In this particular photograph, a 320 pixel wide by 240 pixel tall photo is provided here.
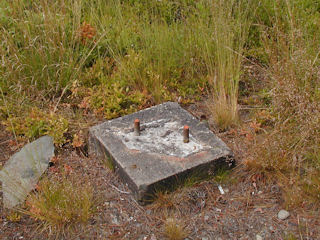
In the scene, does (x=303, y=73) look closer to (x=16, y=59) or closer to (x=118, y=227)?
(x=118, y=227)

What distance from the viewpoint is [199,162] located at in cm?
289

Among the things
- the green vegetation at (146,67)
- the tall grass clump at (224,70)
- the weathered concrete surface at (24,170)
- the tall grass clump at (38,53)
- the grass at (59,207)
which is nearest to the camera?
the grass at (59,207)

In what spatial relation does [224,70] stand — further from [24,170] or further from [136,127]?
[24,170]

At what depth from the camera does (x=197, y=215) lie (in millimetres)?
2783

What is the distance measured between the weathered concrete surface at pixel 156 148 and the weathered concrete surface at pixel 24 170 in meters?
0.38

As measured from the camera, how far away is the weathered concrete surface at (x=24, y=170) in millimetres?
2854

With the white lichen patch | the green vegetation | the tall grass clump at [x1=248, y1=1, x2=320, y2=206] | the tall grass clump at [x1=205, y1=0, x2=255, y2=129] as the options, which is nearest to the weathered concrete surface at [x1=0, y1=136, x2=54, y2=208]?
the green vegetation

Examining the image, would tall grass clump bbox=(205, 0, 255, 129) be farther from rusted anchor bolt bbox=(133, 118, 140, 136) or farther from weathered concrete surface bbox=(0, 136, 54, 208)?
weathered concrete surface bbox=(0, 136, 54, 208)

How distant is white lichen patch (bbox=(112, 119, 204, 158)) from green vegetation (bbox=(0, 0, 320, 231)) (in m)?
0.33

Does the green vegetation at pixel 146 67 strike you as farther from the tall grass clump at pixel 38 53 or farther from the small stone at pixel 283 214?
the small stone at pixel 283 214

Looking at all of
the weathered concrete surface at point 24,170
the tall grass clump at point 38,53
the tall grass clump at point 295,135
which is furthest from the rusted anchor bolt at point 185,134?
the tall grass clump at point 38,53

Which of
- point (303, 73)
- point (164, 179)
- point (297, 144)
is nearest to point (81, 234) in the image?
point (164, 179)

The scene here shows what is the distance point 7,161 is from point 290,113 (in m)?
2.26

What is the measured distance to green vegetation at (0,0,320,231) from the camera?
10.9 feet
